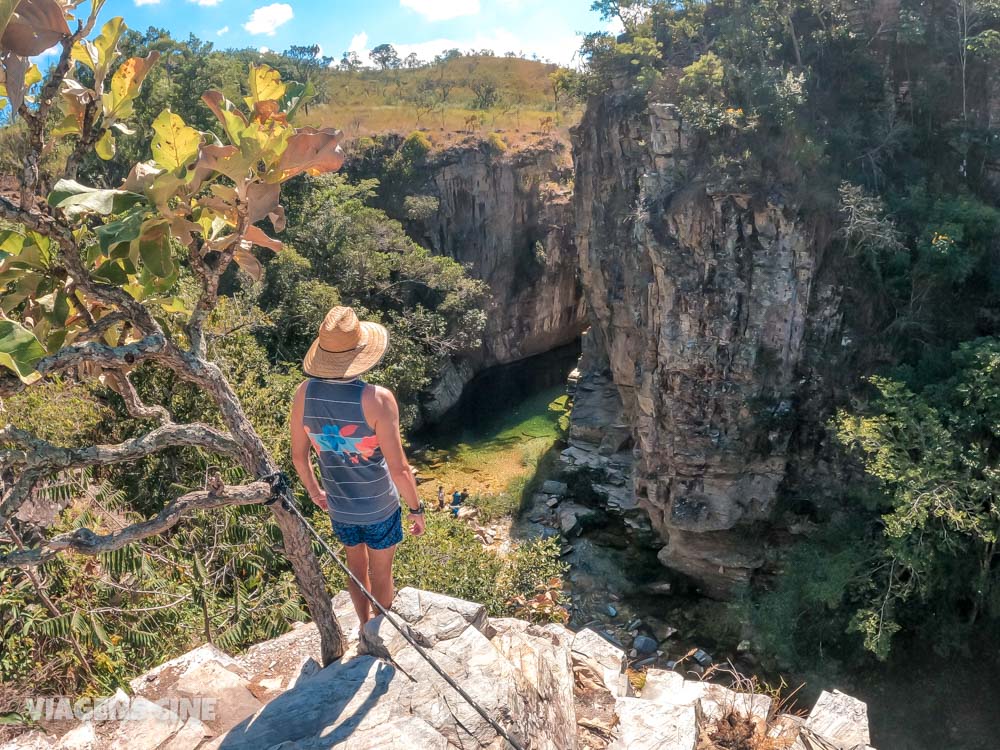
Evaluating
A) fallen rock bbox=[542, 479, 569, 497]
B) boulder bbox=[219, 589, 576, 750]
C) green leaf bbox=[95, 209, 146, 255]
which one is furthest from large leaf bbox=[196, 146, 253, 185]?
fallen rock bbox=[542, 479, 569, 497]

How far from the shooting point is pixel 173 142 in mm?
2398

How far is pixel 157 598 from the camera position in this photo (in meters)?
4.65

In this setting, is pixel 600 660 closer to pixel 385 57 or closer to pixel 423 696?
pixel 423 696

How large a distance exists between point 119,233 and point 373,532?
5.77 ft

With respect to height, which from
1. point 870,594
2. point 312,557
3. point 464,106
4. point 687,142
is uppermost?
point 464,106

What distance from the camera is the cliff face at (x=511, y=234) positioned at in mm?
22453

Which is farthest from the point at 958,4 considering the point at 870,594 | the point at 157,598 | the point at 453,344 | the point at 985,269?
the point at 157,598

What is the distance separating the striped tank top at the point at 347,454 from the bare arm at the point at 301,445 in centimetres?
3

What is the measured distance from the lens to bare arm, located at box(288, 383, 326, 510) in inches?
124

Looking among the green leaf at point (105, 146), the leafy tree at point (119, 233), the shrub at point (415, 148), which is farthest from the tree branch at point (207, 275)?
the shrub at point (415, 148)

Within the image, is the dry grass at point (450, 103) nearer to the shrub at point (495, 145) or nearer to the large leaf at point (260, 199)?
the shrub at point (495, 145)

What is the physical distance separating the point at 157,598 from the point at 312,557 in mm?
2074

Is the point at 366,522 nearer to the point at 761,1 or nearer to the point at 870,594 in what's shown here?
the point at 870,594

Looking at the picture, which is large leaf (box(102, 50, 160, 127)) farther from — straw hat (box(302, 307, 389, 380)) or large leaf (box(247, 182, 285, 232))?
straw hat (box(302, 307, 389, 380))
